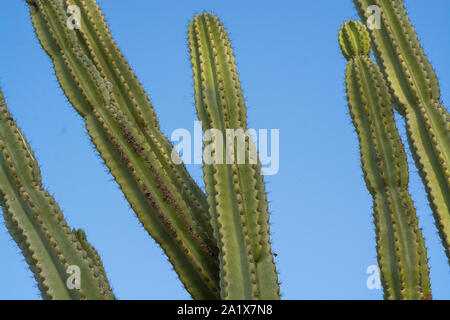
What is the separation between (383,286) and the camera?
5289mm

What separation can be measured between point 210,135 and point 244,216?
826 mm

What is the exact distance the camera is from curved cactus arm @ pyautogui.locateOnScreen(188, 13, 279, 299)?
486 cm

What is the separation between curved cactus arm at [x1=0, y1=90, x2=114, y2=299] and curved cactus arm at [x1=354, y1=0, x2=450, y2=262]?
2.82 metres

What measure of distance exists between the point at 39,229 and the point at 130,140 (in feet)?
3.58

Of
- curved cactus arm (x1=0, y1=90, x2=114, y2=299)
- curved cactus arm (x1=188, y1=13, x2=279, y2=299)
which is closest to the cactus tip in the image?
curved cactus arm (x1=188, y1=13, x2=279, y2=299)

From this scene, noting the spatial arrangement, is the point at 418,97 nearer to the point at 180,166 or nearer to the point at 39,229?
the point at 180,166

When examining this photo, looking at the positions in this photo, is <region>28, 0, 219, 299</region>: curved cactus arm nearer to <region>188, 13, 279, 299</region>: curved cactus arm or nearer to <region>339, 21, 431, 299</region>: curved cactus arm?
<region>188, 13, 279, 299</region>: curved cactus arm

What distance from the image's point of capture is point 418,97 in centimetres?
616

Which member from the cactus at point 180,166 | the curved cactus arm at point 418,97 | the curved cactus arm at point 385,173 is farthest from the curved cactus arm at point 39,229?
the curved cactus arm at point 418,97

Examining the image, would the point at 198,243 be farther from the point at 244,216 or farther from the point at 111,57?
the point at 111,57

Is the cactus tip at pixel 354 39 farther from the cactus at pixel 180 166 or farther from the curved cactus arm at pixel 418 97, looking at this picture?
the cactus at pixel 180 166

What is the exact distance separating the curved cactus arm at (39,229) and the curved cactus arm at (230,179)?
0.96m

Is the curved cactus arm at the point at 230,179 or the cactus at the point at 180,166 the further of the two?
the cactus at the point at 180,166

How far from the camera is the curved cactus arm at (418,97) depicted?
224 inches
